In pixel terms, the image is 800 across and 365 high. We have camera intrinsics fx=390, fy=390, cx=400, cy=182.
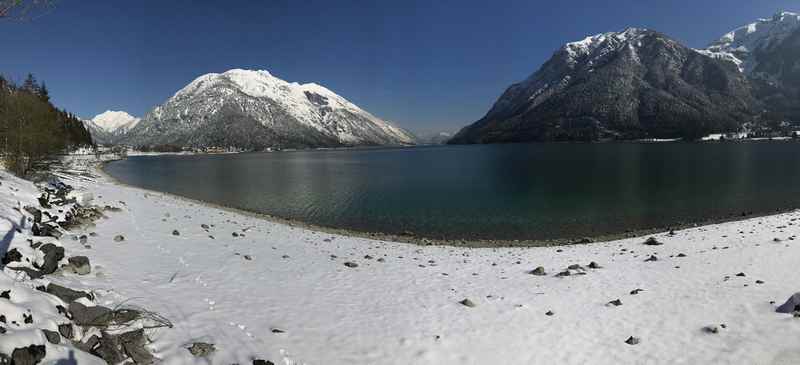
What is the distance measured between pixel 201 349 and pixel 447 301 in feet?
28.3

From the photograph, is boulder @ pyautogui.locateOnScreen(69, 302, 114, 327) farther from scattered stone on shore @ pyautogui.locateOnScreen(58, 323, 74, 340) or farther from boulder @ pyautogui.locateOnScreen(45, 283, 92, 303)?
boulder @ pyautogui.locateOnScreen(45, 283, 92, 303)

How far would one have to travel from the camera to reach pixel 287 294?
14.6 metres

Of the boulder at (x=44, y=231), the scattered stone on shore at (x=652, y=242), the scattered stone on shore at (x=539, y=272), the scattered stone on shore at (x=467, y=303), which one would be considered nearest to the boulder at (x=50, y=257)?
the boulder at (x=44, y=231)

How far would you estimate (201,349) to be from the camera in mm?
9102

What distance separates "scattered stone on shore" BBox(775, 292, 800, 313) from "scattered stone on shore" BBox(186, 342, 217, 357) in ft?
51.7

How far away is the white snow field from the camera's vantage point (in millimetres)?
10320

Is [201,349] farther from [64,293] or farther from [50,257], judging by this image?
[50,257]

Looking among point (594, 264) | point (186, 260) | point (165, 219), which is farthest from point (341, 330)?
point (165, 219)

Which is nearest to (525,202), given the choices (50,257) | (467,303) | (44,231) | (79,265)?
(467,303)

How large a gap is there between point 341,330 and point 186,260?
935cm

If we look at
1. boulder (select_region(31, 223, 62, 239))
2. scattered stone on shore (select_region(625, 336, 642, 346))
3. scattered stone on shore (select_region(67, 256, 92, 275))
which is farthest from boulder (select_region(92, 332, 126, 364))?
scattered stone on shore (select_region(625, 336, 642, 346))

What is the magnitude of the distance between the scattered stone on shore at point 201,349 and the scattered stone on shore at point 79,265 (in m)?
6.16

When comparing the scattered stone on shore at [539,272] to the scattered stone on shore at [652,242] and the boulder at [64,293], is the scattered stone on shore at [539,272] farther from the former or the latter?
the boulder at [64,293]

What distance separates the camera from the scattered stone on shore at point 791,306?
439 inches
